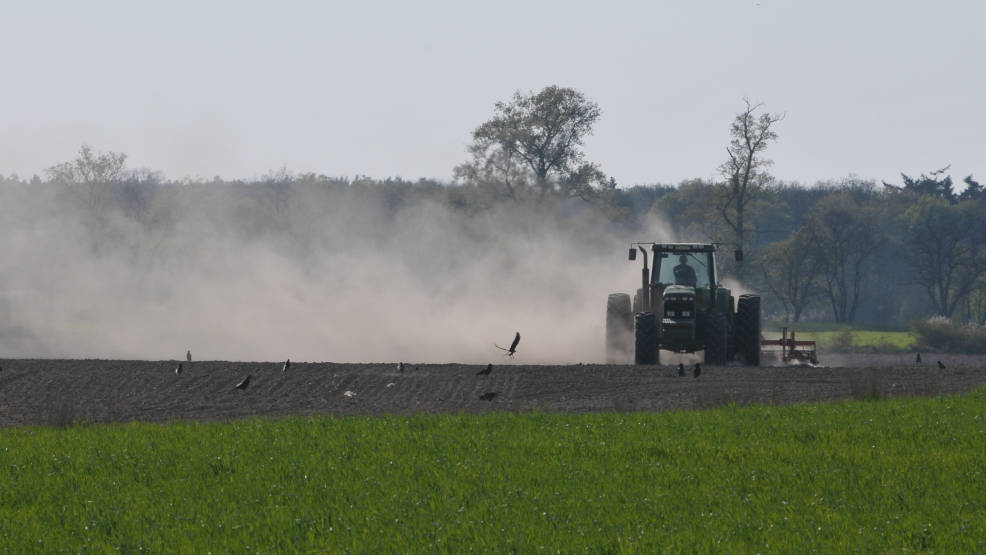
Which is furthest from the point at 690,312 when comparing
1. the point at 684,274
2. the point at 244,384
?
the point at 244,384

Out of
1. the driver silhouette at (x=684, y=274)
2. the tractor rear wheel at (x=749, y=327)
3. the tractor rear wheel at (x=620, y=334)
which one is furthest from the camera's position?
the tractor rear wheel at (x=620, y=334)

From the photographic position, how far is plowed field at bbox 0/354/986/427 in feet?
78.3

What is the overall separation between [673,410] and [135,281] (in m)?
39.1

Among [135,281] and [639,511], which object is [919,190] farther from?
[639,511]

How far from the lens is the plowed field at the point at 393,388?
2388 cm

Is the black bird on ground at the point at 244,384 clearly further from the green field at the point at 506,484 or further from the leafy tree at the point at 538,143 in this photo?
the leafy tree at the point at 538,143

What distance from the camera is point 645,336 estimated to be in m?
32.1

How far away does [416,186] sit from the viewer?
120 metres

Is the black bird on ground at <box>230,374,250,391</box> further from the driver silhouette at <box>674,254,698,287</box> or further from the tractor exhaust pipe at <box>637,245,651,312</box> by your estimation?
the driver silhouette at <box>674,254,698,287</box>

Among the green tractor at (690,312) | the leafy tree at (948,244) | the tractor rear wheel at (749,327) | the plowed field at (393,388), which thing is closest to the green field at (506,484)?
the plowed field at (393,388)

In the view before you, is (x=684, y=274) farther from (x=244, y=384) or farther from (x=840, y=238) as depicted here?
(x=840, y=238)

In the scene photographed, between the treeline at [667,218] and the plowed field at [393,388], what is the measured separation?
31.8 meters

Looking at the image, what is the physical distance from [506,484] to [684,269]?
19859mm

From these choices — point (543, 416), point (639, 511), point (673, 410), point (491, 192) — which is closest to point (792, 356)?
point (673, 410)
